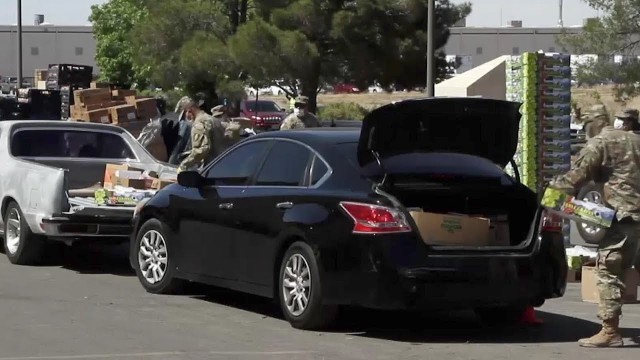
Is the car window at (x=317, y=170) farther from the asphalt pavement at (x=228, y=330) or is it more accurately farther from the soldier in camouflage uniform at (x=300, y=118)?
the soldier in camouflage uniform at (x=300, y=118)

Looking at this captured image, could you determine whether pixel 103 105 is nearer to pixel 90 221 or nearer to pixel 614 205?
pixel 90 221

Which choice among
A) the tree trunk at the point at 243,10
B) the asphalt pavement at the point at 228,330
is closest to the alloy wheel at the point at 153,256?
the asphalt pavement at the point at 228,330

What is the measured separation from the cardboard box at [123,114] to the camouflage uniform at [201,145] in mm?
9815

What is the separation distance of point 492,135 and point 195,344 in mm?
2888

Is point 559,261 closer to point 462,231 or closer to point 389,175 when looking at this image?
point 462,231

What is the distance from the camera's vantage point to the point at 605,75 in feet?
95.3

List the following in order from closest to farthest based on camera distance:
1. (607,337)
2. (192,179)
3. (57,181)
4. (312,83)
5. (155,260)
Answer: (607,337) → (192,179) → (155,260) → (57,181) → (312,83)

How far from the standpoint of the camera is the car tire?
923 cm

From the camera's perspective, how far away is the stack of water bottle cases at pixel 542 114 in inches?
567

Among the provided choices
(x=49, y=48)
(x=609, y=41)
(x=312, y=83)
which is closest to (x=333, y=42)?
(x=312, y=83)

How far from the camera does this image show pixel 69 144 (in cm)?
1452

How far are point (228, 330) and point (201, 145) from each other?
508 centimetres

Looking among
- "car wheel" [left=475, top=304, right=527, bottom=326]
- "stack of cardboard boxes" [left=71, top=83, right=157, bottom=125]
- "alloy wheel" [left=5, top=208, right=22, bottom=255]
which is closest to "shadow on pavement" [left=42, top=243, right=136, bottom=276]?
→ "alloy wheel" [left=5, top=208, right=22, bottom=255]

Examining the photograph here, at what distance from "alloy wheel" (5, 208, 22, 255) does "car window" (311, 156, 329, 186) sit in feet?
Result: 15.6
